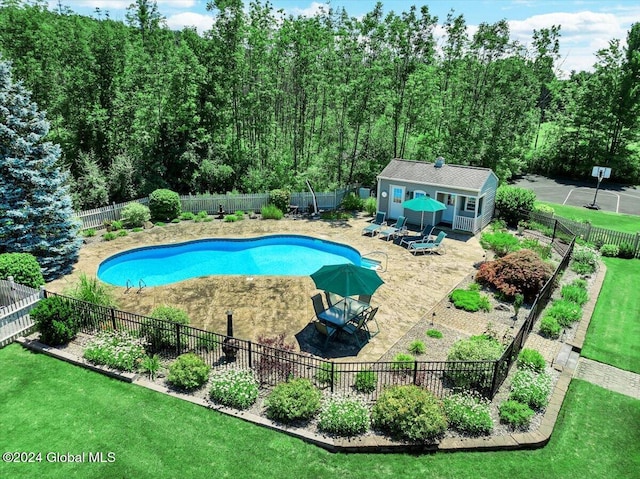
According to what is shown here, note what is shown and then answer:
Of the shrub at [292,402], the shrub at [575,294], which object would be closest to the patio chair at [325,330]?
the shrub at [292,402]

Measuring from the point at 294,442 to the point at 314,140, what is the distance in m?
27.9

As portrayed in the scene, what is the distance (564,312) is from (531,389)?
500cm

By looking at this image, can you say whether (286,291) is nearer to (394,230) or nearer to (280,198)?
(394,230)

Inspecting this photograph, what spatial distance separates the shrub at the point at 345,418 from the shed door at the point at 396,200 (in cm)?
1617

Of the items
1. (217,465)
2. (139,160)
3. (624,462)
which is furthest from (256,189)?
(624,462)

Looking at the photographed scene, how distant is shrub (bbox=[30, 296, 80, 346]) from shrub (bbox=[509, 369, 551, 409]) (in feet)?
38.3

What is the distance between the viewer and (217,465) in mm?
7941

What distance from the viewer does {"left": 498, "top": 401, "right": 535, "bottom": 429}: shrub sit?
29.9 feet

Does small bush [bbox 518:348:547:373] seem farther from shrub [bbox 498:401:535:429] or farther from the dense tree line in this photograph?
the dense tree line

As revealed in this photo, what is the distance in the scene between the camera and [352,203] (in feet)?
86.5

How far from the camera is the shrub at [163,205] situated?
76.2 feet

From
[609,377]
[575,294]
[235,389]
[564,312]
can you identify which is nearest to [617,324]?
[575,294]

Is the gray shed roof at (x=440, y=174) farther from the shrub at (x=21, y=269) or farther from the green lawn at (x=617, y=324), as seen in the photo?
the shrub at (x=21, y=269)

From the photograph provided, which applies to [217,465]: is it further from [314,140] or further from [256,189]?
[314,140]
